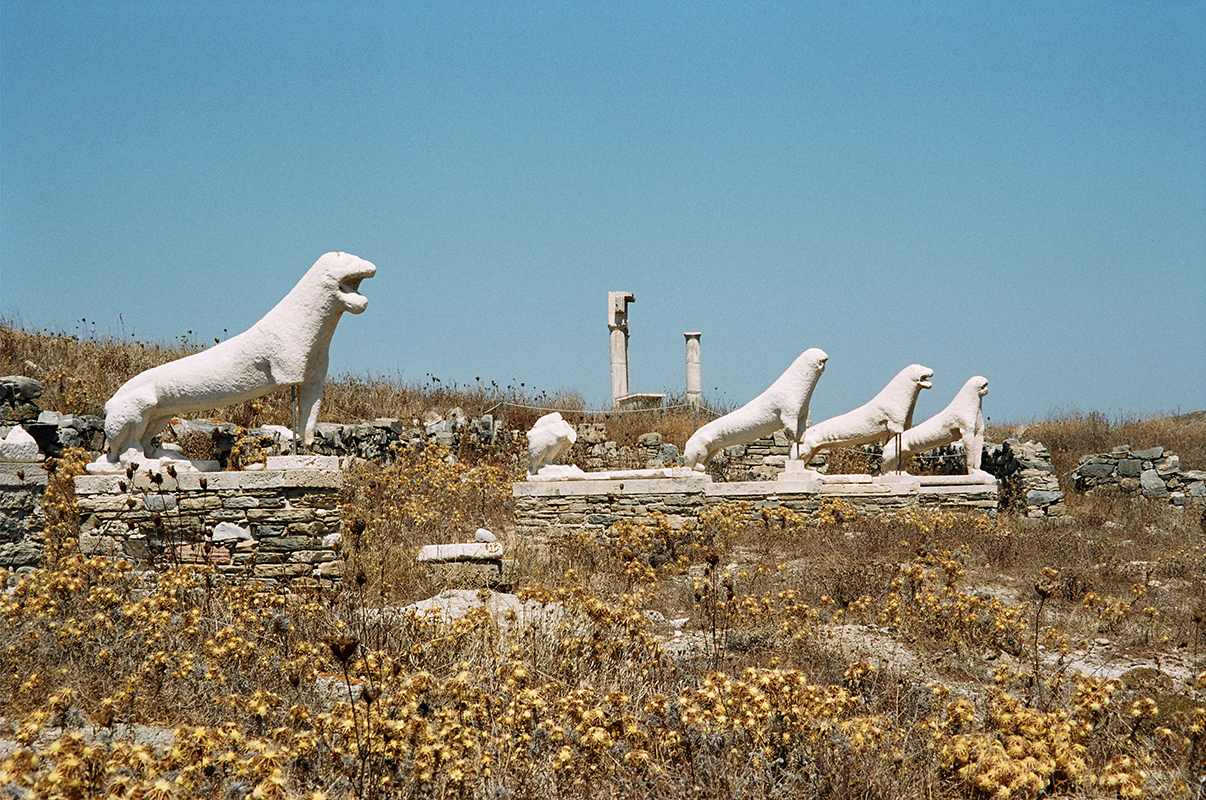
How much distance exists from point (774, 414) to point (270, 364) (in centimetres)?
755

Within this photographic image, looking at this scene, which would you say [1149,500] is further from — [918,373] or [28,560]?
[28,560]

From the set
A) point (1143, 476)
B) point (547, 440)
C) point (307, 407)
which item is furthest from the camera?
point (1143, 476)

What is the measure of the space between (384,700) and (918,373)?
12.5 metres

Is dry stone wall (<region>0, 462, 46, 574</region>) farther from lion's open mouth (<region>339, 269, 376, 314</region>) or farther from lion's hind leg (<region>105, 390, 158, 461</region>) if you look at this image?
lion's open mouth (<region>339, 269, 376, 314</region>)

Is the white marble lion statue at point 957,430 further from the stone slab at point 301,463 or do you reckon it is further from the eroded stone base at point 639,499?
the stone slab at point 301,463

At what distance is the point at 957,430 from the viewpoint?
16.1 metres

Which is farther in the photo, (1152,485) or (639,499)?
(1152,485)

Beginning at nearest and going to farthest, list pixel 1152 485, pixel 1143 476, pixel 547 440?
1. pixel 547 440
2. pixel 1152 485
3. pixel 1143 476

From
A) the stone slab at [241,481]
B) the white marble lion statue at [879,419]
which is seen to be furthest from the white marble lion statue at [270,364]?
the white marble lion statue at [879,419]

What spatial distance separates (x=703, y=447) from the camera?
46.3 ft

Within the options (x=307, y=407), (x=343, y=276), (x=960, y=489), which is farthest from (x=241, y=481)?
(x=960, y=489)

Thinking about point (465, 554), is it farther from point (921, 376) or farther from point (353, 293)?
point (921, 376)

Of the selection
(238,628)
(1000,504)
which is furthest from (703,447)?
(238,628)

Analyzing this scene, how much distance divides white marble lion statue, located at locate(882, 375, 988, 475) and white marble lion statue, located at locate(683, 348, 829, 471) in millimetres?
2378
